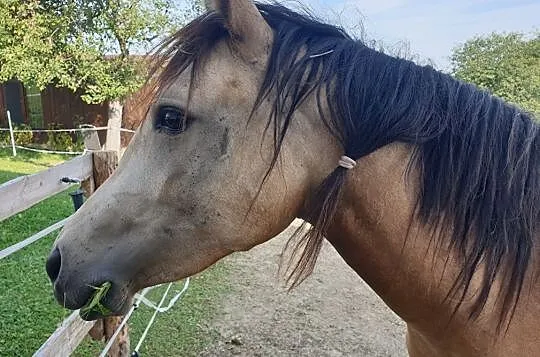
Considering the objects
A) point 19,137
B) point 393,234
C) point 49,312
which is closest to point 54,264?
point 393,234

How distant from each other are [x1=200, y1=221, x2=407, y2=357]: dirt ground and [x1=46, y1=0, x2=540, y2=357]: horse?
2.44 metres

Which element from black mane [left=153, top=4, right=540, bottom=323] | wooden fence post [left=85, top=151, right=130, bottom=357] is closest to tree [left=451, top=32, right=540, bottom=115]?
wooden fence post [left=85, top=151, right=130, bottom=357]

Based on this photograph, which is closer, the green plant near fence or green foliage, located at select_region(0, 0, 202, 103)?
green foliage, located at select_region(0, 0, 202, 103)

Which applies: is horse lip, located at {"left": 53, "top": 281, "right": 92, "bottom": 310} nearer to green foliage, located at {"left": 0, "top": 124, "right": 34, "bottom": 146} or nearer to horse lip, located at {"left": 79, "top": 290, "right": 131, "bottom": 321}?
horse lip, located at {"left": 79, "top": 290, "right": 131, "bottom": 321}

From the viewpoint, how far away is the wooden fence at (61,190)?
2014mm

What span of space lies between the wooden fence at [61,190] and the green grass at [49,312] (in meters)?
0.44

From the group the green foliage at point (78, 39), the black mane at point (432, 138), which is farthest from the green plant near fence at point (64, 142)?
the black mane at point (432, 138)

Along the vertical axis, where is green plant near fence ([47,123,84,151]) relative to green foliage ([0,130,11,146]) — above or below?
above

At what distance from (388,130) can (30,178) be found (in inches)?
73.0

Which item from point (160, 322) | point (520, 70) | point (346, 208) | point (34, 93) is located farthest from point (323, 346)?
point (34, 93)

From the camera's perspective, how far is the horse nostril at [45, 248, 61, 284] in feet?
3.77

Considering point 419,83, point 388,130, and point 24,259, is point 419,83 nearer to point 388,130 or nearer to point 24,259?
point 388,130

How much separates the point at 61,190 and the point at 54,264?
1.63 metres

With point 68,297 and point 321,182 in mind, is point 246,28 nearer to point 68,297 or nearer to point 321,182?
point 321,182
